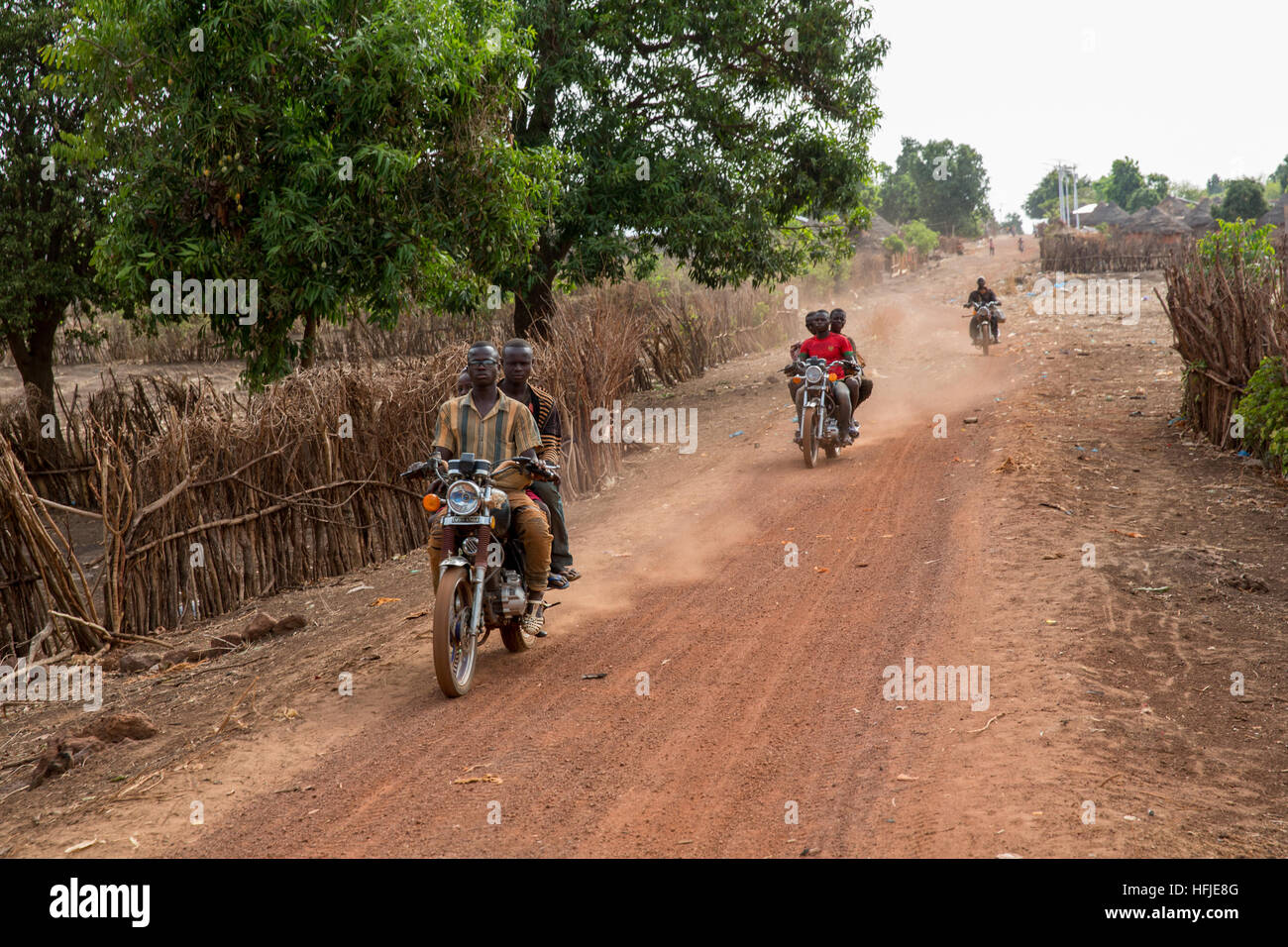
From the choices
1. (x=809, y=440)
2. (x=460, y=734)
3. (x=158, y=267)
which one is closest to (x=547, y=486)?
(x=460, y=734)

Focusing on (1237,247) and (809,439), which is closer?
(809,439)

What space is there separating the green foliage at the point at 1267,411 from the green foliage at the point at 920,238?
49.7 metres

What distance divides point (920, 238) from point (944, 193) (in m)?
16.8

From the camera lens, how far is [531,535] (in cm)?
559

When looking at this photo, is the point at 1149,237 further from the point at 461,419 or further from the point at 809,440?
the point at 461,419

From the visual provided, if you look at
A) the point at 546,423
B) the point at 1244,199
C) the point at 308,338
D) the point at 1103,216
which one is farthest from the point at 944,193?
the point at 546,423

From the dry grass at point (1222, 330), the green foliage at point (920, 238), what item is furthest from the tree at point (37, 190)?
the green foliage at point (920, 238)

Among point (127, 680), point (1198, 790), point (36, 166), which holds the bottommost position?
point (127, 680)

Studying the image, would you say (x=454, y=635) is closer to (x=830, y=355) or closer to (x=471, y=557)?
(x=471, y=557)

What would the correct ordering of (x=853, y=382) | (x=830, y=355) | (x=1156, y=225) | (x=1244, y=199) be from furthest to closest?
(x=1156, y=225) < (x=1244, y=199) < (x=853, y=382) < (x=830, y=355)

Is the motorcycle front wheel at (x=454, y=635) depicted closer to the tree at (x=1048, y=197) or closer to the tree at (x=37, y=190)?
the tree at (x=37, y=190)

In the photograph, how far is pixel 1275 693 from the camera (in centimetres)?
466

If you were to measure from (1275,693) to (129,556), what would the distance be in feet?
24.1

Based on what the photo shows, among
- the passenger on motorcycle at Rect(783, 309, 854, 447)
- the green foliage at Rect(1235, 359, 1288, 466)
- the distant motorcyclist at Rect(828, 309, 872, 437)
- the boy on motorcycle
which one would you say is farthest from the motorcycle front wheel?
the distant motorcyclist at Rect(828, 309, 872, 437)
